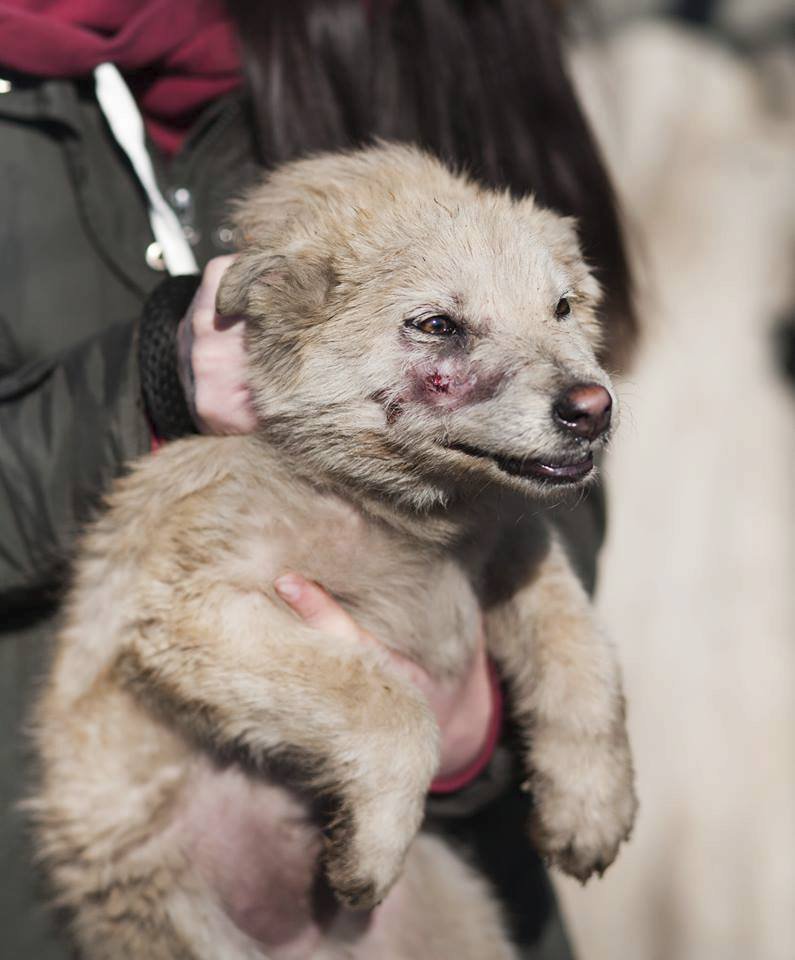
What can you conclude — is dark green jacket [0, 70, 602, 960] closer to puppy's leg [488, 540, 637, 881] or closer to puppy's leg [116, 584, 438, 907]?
puppy's leg [116, 584, 438, 907]

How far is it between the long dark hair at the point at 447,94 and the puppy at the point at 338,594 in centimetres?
34

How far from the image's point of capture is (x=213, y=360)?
2.08 meters

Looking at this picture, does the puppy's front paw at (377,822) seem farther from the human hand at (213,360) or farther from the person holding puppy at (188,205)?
the human hand at (213,360)

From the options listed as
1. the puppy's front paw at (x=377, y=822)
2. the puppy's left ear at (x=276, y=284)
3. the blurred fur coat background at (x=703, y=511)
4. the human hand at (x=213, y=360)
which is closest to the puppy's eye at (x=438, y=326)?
the puppy's left ear at (x=276, y=284)

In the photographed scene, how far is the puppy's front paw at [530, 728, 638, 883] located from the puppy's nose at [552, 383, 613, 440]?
2.49ft

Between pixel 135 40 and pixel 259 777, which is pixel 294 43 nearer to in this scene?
pixel 135 40

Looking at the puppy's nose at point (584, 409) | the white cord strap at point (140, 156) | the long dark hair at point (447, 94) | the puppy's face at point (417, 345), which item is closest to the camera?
the puppy's nose at point (584, 409)

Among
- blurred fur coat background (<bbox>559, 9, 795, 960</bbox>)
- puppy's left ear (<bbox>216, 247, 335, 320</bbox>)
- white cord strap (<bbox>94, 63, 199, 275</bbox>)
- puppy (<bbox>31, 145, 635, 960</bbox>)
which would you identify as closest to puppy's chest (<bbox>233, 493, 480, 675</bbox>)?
puppy (<bbox>31, 145, 635, 960</bbox>)

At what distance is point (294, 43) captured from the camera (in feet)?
8.38

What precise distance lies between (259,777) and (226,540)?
0.56m

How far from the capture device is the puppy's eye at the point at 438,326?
1.94 metres

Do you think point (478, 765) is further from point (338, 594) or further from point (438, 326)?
point (438, 326)

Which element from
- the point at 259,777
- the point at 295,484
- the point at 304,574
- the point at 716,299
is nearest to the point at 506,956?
the point at 259,777

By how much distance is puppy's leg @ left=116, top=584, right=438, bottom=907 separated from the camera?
74.3 inches
